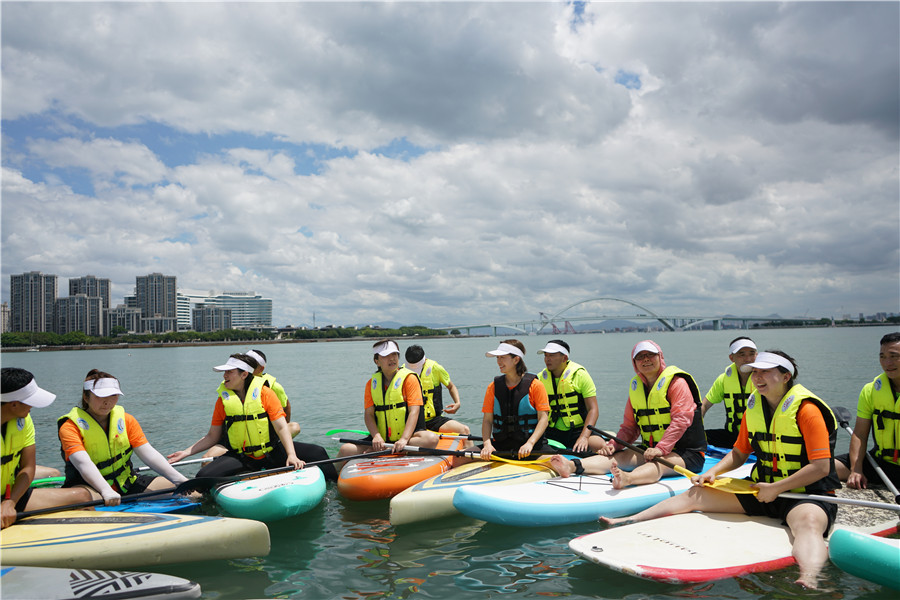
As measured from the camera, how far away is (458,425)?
8.49 meters

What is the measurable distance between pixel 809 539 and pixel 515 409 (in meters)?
3.12

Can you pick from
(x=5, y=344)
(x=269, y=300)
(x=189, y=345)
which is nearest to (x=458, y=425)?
(x=5, y=344)

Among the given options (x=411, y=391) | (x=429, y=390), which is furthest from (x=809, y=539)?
(x=429, y=390)

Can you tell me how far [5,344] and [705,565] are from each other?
98.8 meters

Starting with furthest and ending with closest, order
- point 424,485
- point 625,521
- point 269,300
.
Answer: point 269,300 < point 424,485 < point 625,521

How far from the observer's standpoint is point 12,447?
14.6ft

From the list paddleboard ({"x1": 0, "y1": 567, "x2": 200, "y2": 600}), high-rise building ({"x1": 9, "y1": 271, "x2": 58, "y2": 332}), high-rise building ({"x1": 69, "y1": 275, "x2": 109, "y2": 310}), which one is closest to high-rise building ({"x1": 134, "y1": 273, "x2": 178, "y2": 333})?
high-rise building ({"x1": 69, "y1": 275, "x2": 109, "y2": 310})

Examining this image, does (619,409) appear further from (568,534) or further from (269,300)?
(269,300)

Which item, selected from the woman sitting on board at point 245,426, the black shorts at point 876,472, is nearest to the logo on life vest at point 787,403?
the black shorts at point 876,472

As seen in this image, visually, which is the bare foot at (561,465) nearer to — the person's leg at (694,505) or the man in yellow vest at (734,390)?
the person's leg at (694,505)

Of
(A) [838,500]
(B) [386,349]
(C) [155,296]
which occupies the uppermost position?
(C) [155,296]

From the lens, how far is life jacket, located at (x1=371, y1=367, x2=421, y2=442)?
6.97 m

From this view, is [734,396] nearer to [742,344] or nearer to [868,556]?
[742,344]

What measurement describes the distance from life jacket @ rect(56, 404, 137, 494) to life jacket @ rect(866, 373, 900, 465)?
22.9ft
